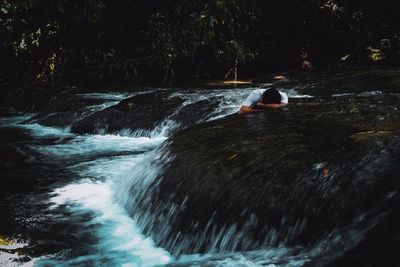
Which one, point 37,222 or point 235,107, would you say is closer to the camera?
point 37,222

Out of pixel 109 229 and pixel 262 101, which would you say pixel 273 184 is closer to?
pixel 109 229

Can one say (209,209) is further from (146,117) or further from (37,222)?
(146,117)

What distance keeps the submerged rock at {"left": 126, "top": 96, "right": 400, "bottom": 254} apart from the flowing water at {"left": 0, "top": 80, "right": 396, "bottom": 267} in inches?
3.9

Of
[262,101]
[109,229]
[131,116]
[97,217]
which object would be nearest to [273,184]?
[109,229]

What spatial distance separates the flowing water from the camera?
3830 mm

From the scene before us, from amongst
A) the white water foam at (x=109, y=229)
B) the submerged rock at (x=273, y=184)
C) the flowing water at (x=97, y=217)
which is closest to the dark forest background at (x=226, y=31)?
the flowing water at (x=97, y=217)

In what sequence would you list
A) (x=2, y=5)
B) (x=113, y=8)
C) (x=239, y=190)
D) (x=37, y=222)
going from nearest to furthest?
(x=239, y=190)
(x=37, y=222)
(x=2, y=5)
(x=113, y=8)

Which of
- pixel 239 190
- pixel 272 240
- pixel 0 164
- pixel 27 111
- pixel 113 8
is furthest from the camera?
pixel 27 111

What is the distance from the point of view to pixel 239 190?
453 centimetres

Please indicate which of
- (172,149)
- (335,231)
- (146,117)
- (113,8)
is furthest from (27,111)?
(335,231)

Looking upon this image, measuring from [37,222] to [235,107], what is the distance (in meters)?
5.26

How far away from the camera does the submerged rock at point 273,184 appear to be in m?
3.72

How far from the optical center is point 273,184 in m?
4.36

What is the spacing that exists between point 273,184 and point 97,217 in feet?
7.58
